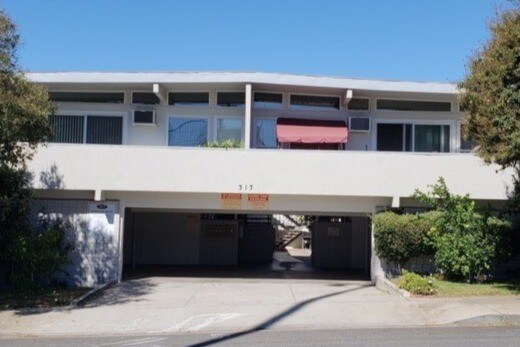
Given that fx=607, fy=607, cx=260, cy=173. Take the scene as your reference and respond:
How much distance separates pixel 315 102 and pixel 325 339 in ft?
39.5

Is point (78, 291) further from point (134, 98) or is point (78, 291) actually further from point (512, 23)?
point (512, 23)

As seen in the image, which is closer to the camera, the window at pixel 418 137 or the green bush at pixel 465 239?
the green bush at pixel 465 239

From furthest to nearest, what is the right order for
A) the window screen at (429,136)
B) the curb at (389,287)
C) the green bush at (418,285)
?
the window screen at (429,136) → the curb at (389,287) → the green bush at (418,285)

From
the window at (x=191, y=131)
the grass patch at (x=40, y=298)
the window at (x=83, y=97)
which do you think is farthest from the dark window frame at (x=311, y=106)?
the grass patch at (x=40, y=298)

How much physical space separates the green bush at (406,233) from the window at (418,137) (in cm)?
477

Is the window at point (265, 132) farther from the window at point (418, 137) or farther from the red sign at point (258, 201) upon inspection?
the window at point (418, 137)

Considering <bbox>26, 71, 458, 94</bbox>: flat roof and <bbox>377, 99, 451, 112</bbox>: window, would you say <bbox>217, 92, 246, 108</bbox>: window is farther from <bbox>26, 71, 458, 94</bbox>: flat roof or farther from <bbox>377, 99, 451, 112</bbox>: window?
<bbox>377, 99, 451, 112</bbox>: window

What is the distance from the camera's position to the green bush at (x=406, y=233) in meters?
15.6

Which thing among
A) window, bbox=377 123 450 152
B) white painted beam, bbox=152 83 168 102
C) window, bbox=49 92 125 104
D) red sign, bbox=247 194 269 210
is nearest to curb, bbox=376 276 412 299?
red sign, bbox=247 194 269 210

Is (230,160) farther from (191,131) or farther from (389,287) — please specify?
(389,287)

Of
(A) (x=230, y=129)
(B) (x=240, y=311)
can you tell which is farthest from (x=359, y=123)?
(B) (x=240, y=311)

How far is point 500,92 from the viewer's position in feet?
38.2

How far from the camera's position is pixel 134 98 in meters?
20.1

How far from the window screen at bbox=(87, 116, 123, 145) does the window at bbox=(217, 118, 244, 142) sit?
327 cm
